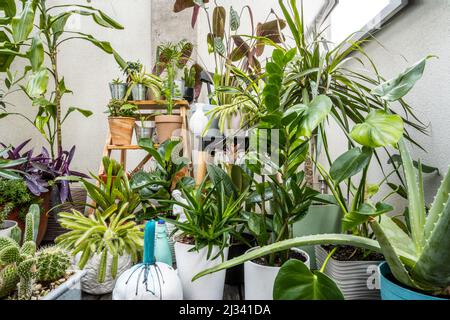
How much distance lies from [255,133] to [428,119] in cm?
60

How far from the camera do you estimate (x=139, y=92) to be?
162 centimetres

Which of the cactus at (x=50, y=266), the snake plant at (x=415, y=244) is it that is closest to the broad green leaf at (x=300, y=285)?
the snake plant at (x=415, y=244)

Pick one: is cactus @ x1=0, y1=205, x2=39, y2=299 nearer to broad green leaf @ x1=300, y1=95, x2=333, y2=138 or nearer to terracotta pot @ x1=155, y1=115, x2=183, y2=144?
broad green leaf @ x1=300, y1=95, x2=333, y2=138

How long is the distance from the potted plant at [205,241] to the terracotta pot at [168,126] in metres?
0.73

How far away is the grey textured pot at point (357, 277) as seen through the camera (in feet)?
2.33

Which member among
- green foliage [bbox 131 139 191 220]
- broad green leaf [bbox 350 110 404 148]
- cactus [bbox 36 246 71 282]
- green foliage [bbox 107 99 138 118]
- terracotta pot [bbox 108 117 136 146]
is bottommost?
cactus [bbox 36 246 71 282]

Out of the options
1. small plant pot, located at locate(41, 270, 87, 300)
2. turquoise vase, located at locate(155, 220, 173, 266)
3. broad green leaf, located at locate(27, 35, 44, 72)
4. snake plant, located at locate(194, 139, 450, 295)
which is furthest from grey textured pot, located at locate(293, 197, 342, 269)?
broad green leaf, located at locate(27, 35, 44, 72)

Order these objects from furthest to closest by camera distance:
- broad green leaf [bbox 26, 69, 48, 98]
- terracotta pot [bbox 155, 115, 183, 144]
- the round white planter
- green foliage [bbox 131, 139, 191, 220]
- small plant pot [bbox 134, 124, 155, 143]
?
small plant pot [bbox 134, 124, 155, 143]
terracotta pot [bbox 155, 115, 183, 144]
broad green leaf [bbox 26, 69, 48, 98]
green foliage [bbox 131, 139, 191, 220]
the round white planter

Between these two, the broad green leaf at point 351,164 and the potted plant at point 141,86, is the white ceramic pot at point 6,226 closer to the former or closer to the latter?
the potted plant at point 141,86

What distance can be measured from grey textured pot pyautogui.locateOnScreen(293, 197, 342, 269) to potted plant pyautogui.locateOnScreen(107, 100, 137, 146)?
1057mm

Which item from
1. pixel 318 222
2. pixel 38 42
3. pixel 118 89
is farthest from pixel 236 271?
pixel 38 42

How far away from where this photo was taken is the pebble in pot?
683 mm

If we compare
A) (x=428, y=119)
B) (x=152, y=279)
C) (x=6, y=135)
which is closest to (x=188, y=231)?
(x=152, y=279)
